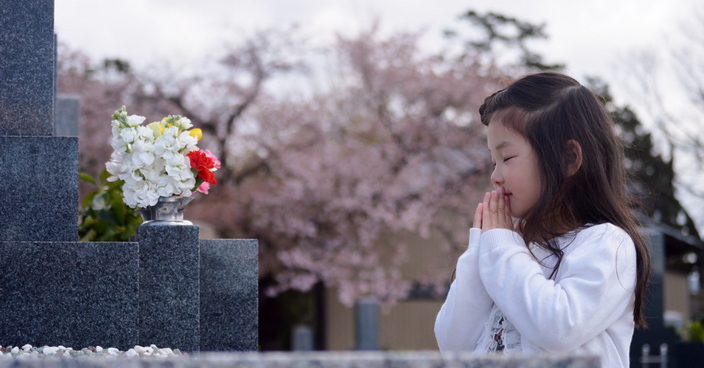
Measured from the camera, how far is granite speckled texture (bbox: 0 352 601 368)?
778 mm

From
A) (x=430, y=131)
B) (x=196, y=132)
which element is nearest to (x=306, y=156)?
(x=430, y=131)

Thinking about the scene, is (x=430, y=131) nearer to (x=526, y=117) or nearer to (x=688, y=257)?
(x=526, y=117)

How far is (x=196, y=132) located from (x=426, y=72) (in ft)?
33.7

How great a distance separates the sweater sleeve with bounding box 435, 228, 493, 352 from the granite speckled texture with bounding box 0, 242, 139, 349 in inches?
52.4

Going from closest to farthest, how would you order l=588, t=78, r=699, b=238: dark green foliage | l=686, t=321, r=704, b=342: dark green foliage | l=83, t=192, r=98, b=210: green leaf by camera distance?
l=83, t=192, r=98, b=210: green leaf
l=686, t=321, r=704, b=342: dark green foliage
l=588, t=78, r=699, b=238: dark green foliage

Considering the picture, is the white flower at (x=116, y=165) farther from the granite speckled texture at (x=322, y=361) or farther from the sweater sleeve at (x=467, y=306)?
the granite speckled texture at (x=322, y=361)

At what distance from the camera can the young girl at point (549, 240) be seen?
5.28 feet

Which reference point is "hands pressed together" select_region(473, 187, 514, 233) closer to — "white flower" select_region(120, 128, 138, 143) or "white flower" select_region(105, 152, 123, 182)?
"white flower" select_region(120, 128, 138, 143)

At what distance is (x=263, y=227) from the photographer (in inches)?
489

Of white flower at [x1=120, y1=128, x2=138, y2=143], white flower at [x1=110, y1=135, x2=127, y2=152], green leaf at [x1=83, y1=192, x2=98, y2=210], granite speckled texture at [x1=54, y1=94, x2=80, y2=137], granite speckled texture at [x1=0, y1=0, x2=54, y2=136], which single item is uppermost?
granite speckled texture at [x1=54, y1=94, x2=80, y2=137]

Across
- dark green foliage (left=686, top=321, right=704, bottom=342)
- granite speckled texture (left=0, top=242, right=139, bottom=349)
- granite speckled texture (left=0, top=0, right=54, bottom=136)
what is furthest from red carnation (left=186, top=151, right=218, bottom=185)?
dark green foliage (left=686, top=321, right=704, bottom=342)

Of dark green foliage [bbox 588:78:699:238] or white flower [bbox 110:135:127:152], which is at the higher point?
dark green foliage [bbox 588:78:699:238]

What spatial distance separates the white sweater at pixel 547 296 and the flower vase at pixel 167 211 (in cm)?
135

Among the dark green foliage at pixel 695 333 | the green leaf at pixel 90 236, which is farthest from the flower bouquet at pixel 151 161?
the dark green foliage at pixel 695 333
